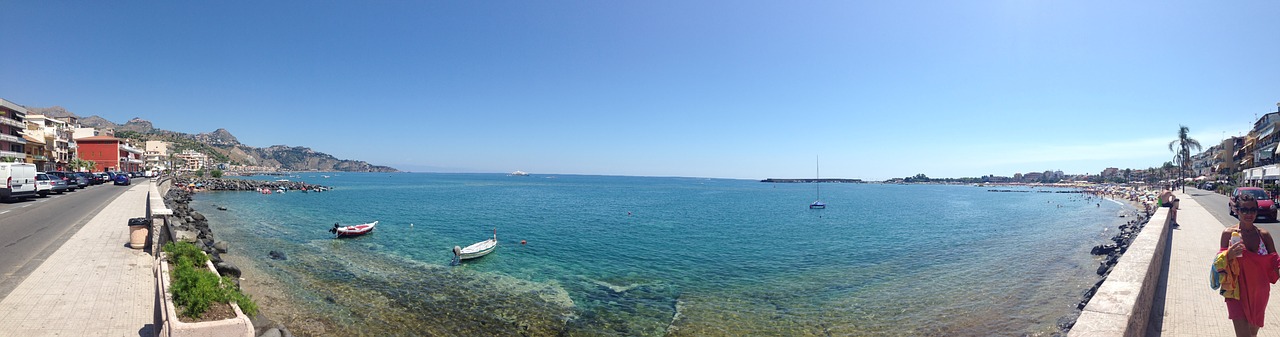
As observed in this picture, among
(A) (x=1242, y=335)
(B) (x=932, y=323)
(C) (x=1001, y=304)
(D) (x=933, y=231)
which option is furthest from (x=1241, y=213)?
(D) (x=933, y=231)

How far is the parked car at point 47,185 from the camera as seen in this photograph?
29672 mm

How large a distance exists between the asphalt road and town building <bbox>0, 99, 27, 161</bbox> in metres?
36.1

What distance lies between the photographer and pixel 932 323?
45.6 feet

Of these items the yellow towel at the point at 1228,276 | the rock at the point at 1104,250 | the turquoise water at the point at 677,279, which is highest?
the yellow towel at the point at 1228,276

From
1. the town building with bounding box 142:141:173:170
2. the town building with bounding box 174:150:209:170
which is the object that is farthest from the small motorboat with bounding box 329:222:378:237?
the town building with bounding box 174:150:209:170

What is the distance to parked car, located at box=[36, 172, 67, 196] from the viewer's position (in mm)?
29672

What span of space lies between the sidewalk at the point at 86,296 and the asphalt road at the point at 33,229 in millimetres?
315

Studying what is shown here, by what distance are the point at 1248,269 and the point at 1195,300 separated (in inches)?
248

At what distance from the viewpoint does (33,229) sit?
1736 cm

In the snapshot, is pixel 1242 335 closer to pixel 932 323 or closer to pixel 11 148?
pixel 932 323

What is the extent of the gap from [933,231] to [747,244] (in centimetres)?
1857

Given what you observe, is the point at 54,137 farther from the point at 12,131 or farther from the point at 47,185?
the point at 47,185

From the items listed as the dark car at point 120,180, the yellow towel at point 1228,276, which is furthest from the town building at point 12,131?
the yellow towel at point 1228,276

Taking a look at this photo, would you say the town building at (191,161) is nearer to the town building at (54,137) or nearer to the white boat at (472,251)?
the town building at (54,137)
